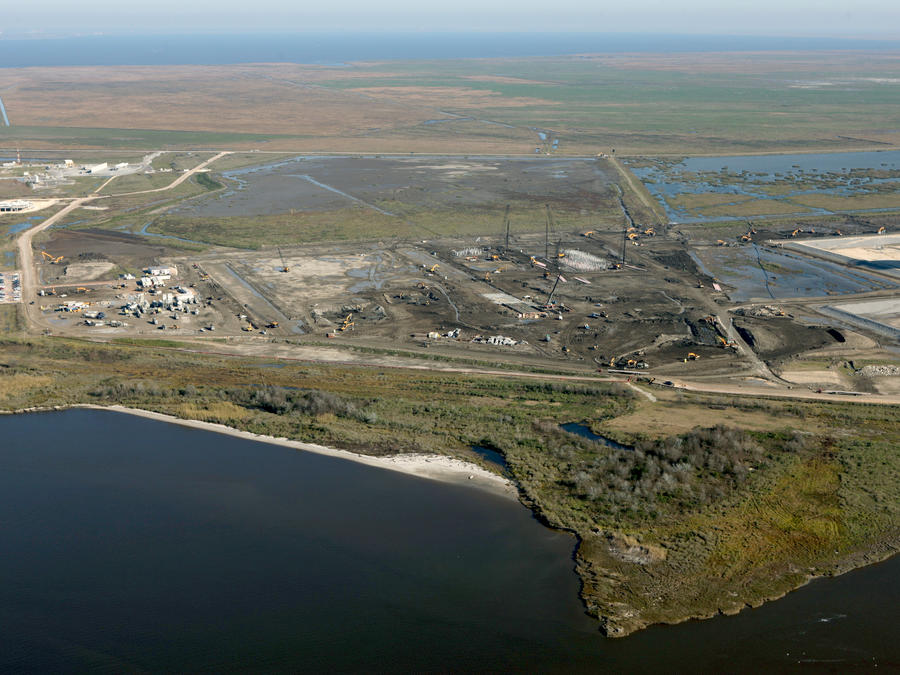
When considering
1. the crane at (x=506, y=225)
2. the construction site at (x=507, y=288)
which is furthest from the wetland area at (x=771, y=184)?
the crane at (x=506, y=225)

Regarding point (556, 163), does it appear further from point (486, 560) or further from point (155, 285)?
point (486, 560)

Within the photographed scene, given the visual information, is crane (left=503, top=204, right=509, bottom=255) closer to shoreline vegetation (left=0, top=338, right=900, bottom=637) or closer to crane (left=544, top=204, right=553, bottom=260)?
crane (left=544, top=204, right=553, bottom=260)

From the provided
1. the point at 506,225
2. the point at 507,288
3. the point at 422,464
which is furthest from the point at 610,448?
the point at 506,225

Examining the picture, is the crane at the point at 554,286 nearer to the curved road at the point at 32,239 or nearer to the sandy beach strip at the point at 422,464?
the sandy beach strip at the point at 422,464

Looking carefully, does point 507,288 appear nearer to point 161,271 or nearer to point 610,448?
point 610,448

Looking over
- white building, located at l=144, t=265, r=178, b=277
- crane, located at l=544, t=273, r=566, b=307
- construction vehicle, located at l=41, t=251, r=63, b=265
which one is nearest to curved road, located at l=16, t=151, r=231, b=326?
construction vehicle, located at l=41, t=251, r=63, b=265
